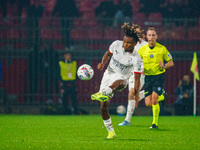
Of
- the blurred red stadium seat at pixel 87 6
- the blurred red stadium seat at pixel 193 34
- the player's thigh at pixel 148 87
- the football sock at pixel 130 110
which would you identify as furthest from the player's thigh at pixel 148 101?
the blurred red stadium seat at pixel 87 6

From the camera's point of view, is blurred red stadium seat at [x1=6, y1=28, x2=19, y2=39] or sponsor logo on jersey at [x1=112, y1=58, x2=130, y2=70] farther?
blurred red stadium seat at [x1=6, y1=28, x2=19, y2=39]

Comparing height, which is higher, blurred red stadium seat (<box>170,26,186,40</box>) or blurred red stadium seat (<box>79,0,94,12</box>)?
blurred red stadium seat (<box>79,0,94,12</box>)

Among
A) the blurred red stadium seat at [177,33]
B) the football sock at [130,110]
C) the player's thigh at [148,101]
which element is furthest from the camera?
the blurred red stadium seat at [177,33]

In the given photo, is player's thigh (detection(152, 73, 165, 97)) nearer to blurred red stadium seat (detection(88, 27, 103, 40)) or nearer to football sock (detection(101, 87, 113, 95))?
football sock (detection(101, 87, 113, 95))

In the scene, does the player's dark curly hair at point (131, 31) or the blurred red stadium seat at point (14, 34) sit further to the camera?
the blurred red stadium seat at point (14, 34)

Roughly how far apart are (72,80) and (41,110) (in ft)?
5.06

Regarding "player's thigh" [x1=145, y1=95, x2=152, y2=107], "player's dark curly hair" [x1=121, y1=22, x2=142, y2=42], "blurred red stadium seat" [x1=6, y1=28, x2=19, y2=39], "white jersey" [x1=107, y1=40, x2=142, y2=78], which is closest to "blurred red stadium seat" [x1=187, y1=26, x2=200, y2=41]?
"blurred red stadium seat" [x1=6, y1=28, x2=19, y2=39]

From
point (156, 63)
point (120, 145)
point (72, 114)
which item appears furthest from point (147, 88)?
point (72, 114)

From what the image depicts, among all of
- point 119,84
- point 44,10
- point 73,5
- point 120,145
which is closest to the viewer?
point 120,145

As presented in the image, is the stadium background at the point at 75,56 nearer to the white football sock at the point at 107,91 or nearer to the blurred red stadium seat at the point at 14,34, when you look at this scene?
the blurred red stadium seat at the point at 14,34

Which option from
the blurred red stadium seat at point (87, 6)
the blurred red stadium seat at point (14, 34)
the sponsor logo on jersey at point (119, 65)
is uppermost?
the blurred red stadium seat at point (87, 6)

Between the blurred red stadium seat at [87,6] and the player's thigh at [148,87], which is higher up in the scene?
the blurred red stadium seat at [87,6]

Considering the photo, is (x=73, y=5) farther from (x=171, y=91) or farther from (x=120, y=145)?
(x=120, y=145)

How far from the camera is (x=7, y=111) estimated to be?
16734 mm
